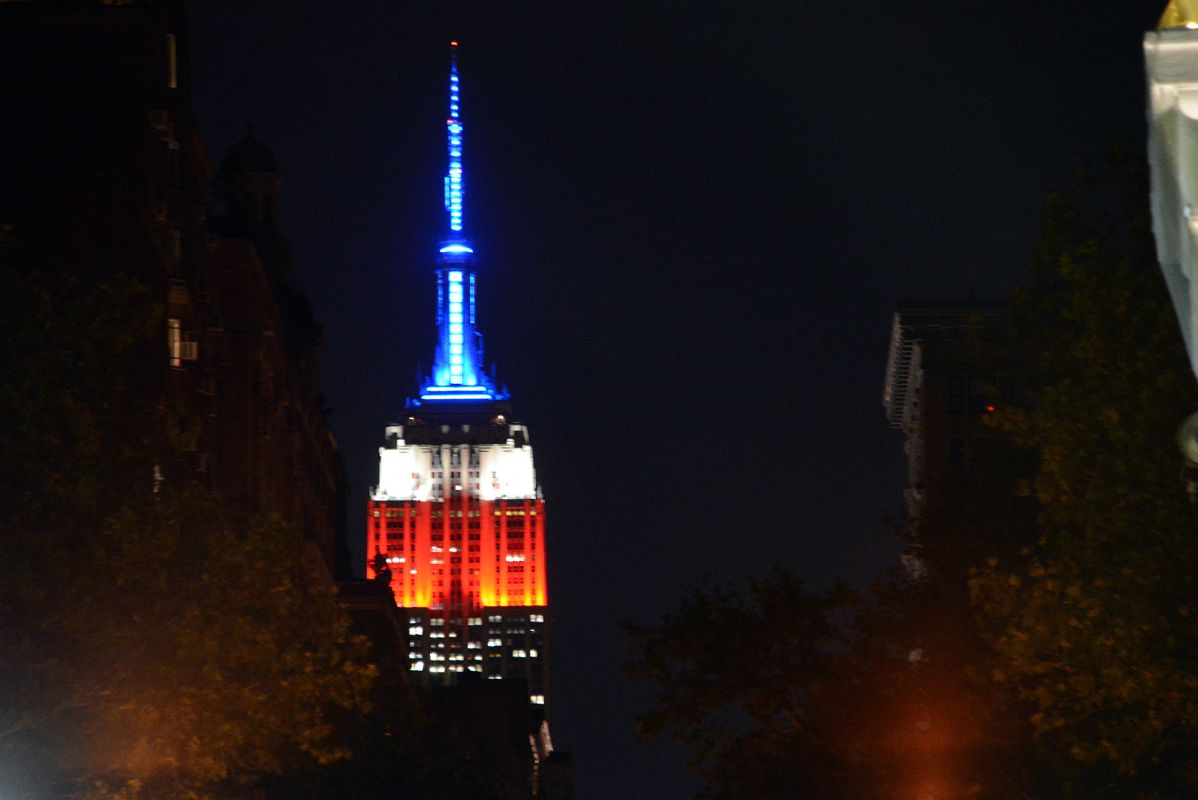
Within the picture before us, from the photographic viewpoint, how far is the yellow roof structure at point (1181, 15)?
1132 centimetres

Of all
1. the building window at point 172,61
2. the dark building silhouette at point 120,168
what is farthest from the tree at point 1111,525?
the building window at point 172,61

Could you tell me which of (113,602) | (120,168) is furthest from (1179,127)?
(120,168)

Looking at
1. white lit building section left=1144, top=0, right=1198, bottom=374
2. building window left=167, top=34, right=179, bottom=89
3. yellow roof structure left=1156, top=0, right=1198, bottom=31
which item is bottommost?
white lit building section left=1144, top=0, right=1198, bottom=374

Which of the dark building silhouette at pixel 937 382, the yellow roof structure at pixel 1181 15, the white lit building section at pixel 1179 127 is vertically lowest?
the white lit building section at pixel 1179 127

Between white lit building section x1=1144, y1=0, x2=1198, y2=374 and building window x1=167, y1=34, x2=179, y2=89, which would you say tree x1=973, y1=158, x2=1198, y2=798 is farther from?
building window x1=167, y1=34, x2=179, y2=89

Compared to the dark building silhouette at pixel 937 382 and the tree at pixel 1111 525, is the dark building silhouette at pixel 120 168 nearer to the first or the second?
the tree at pixel 1111 525

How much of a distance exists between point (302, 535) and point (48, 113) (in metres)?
44.7

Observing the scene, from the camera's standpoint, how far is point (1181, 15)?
1171 cm

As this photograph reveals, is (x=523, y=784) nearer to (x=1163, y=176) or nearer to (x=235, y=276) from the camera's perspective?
(x=235, y=276)

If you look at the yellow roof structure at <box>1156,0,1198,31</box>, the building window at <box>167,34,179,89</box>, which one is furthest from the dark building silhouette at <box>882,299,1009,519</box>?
the yellow roof structure at <box>1156,0,1198,31</box>

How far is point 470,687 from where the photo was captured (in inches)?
7131

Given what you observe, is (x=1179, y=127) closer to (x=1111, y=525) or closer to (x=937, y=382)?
(x=1111, y=525)

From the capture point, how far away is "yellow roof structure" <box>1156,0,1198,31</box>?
11321 mm

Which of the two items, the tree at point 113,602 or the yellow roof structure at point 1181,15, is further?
the tree at point 113,602
